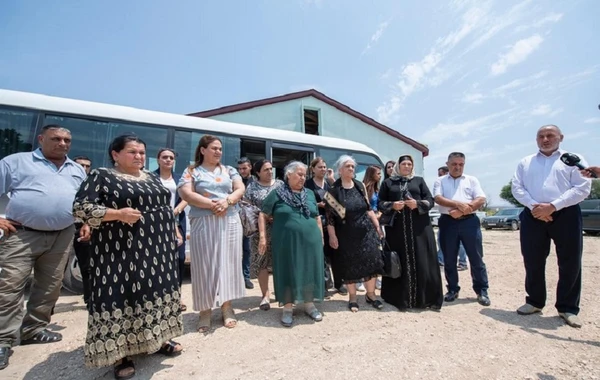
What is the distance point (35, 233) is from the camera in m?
2.75

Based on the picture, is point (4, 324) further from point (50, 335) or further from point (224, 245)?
point (224, 245)

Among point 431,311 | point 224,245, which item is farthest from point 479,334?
point 224,245

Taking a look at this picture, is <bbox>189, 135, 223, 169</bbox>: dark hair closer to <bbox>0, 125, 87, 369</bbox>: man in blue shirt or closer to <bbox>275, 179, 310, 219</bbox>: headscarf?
<bbox>275, 179, 310, 219</bbox>: headscarf

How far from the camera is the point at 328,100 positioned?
54.0ft

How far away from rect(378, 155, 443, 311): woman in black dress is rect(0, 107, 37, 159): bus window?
4.96 m

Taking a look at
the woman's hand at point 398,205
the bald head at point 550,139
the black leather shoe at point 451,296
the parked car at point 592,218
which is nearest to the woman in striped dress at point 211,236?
the woman's hand at point 398,205

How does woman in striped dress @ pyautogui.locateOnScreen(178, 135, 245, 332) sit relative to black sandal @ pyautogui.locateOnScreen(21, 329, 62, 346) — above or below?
above

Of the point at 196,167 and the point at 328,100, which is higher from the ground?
the point at 328,100

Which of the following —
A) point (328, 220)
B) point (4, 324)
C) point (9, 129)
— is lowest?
point (4, 324)

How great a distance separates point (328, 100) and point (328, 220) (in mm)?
13860

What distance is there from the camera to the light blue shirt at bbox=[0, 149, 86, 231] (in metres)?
2.69

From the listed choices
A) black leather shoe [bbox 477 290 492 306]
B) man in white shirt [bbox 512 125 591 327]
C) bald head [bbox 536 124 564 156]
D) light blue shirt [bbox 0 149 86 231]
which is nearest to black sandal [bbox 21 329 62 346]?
light blue shirt [bbox 0 149 86 231]

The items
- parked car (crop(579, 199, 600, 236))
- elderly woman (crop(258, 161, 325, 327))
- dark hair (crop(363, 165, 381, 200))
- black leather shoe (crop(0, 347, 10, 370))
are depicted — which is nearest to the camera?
black leather shoe (crop(0, 347, 10, 370))

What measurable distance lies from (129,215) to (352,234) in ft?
8.03
